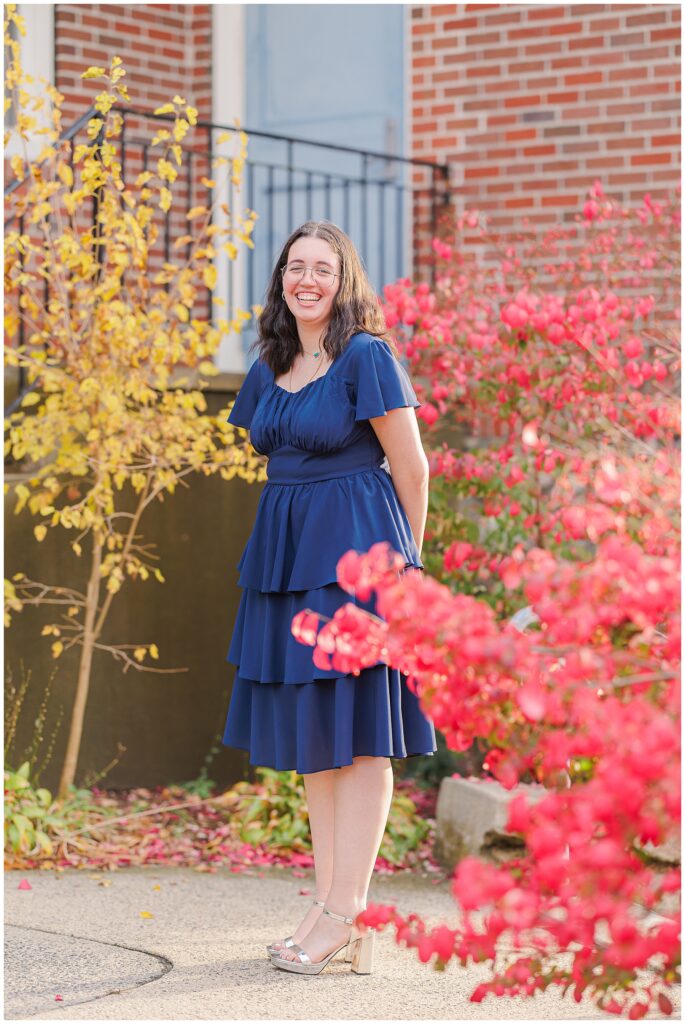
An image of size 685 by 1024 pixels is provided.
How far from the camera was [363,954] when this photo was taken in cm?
337

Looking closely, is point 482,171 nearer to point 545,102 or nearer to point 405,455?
point 545,102

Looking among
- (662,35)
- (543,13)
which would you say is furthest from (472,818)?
(543,13)

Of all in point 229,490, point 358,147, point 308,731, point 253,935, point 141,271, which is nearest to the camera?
point 308,731

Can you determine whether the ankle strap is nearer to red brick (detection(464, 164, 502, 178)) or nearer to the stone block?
the stone block

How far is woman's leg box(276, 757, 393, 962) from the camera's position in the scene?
3344 millimetres

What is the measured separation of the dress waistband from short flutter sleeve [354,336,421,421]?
12 centimetres

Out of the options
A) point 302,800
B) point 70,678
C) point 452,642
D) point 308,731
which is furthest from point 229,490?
point 452,642

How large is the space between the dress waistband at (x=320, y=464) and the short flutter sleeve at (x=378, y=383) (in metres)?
0.12

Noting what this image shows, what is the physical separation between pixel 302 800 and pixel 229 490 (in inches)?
55.5

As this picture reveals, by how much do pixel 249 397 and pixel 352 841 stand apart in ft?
3.95

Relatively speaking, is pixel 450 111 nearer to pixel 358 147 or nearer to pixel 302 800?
pixel 358 147

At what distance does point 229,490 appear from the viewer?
19.1 ft

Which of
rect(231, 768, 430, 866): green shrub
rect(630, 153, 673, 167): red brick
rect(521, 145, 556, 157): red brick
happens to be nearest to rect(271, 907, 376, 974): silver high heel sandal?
rect(231, 768, 430, 866): green shrub

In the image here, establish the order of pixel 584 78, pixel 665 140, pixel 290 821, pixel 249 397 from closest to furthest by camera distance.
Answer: pixel 249 397 → pixel 290 821 → pixel 665 140 → pixel 584 78
